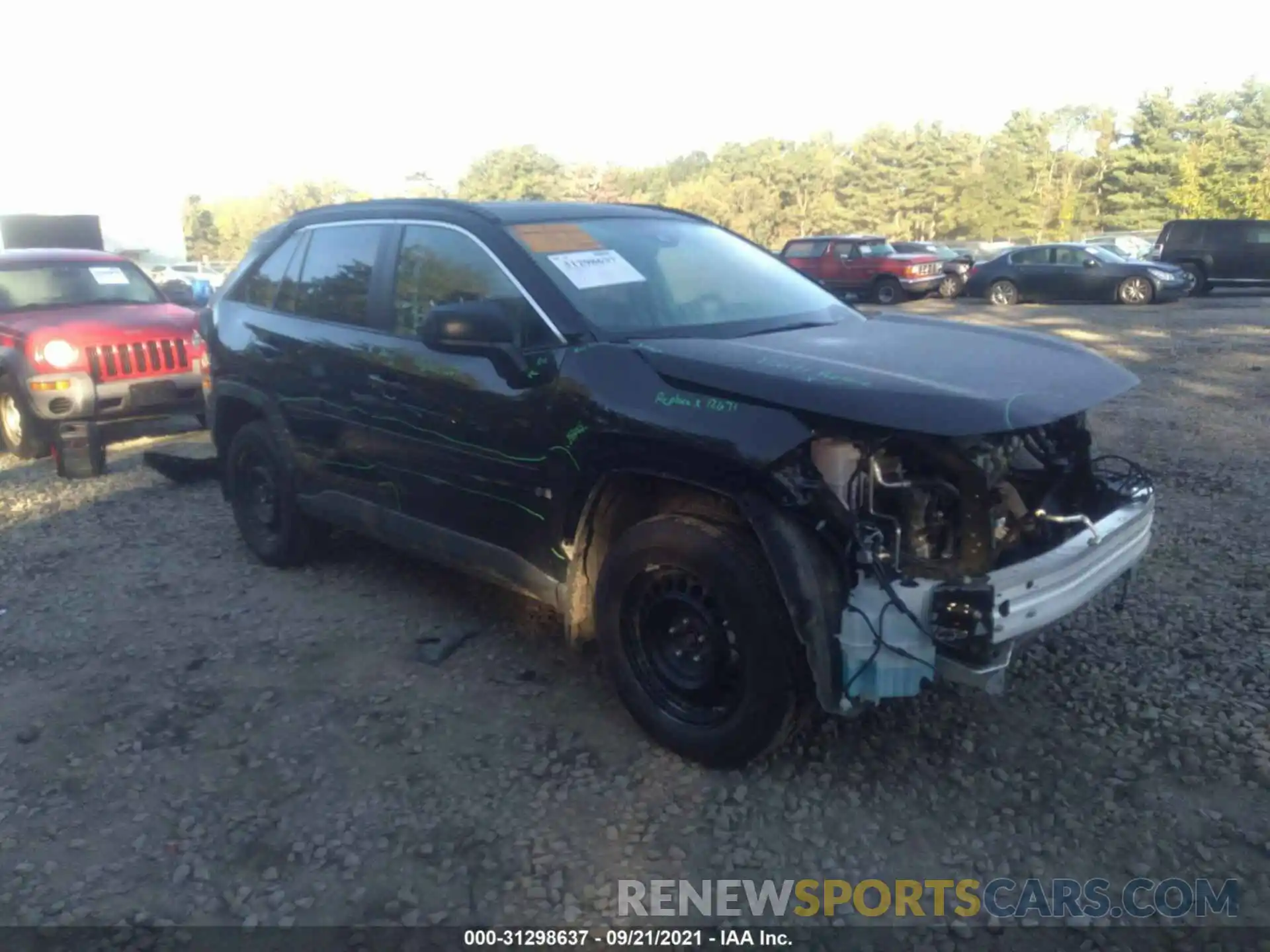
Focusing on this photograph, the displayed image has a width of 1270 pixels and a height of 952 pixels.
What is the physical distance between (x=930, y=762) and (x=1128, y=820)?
0.63 meters

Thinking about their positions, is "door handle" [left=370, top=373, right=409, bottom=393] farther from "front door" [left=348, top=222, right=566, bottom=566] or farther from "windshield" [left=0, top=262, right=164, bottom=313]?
"windshield" [left=0, top=262, right=164, bottom=313]

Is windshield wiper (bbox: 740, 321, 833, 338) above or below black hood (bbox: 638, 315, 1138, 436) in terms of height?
above

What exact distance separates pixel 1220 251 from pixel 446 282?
24.1 meters

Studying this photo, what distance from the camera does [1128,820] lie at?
3158 mm

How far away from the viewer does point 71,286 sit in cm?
909

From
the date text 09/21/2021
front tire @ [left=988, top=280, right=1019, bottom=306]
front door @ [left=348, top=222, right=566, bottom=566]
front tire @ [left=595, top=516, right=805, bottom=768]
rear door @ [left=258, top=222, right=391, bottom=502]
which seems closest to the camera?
the date text 09/21/2021

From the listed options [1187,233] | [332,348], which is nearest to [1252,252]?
[1187,233]

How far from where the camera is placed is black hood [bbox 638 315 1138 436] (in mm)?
2906

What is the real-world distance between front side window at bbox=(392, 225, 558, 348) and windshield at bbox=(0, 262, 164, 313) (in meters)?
6.00

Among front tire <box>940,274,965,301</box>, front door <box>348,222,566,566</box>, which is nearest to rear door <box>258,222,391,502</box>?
front door <box>348,222,566,566</box>

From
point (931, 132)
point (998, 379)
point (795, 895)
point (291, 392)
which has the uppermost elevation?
point (931, 132)

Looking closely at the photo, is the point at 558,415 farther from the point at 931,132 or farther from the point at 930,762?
the point at 931,132

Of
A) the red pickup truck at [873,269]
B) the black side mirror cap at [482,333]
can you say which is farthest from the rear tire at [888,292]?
the black side mirror cap at [482,333]

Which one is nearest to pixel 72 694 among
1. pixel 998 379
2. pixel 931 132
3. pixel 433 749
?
pixel 433 749
